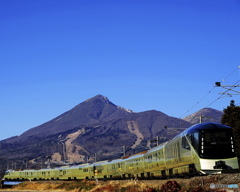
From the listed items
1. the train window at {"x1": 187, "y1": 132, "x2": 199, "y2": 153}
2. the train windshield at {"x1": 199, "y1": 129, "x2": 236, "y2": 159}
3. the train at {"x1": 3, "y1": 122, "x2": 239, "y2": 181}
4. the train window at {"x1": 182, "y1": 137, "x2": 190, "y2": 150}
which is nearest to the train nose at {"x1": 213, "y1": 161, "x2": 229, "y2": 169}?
the train at {"x1": 3, "y1": 122, "x2": 239, "y2": 181}

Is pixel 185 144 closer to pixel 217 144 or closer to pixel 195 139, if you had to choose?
pixel 195 139

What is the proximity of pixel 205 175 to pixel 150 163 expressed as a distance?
20939 mm

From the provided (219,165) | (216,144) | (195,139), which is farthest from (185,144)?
(219,165)

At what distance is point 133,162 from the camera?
66875 mm

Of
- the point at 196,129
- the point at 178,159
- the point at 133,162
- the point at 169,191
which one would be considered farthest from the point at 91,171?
the point at 169,191

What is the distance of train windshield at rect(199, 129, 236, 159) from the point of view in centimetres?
3619

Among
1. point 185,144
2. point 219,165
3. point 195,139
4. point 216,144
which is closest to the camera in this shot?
point 219,165

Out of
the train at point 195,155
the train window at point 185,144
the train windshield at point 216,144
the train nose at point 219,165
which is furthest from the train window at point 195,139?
the train nose at point 219,165

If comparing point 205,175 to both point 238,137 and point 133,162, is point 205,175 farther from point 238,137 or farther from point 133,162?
point 238,137

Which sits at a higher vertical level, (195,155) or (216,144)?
(216,144)

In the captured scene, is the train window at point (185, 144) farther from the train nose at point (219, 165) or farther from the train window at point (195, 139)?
the train nose at point (219, 165)

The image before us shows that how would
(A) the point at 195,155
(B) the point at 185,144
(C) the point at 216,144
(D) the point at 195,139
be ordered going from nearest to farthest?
(C) the point at 216,144
(A) the point at 195,155
(D) the point at 195,139
(B) the point at 185,144

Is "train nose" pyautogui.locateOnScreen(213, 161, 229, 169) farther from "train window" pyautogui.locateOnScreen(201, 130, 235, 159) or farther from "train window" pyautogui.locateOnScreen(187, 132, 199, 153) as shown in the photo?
"train window" pyautogui.locateOnScreen(187, 132, 199, 153)

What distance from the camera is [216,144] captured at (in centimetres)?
3662
